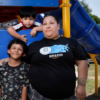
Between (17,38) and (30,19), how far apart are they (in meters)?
0.31

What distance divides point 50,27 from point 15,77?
0.67 meters

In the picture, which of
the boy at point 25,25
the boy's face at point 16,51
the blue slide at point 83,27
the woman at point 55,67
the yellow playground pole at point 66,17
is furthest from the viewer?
the blue slide at point 83,27

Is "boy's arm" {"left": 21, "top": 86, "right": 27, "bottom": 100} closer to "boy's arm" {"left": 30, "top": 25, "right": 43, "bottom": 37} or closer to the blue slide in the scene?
"boy's arm" {"left": 30, "top": 25, "right": 43, "bottom": 37}

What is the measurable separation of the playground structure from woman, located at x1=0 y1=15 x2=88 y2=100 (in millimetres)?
424

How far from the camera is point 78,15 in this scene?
3.19 m

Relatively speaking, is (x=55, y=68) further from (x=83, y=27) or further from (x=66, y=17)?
(x=83, y=27)

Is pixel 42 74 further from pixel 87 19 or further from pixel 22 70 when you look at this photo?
pixel 87 19

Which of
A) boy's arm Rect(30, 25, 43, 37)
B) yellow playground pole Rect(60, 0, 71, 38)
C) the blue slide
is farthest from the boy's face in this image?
the blue slide

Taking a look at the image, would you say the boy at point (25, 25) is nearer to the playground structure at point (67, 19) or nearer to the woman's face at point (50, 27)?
the playground structure at point (67, 19)

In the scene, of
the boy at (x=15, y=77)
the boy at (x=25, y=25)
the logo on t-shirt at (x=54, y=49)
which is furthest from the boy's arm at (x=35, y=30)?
the logo on t-shirt at (x=54, y=49)

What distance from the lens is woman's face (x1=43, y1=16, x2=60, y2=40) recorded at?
54.9 inches

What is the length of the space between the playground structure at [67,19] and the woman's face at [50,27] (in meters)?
0.37

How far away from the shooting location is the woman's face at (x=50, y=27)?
4.57ft

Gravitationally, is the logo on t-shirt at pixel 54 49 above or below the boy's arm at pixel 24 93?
above
